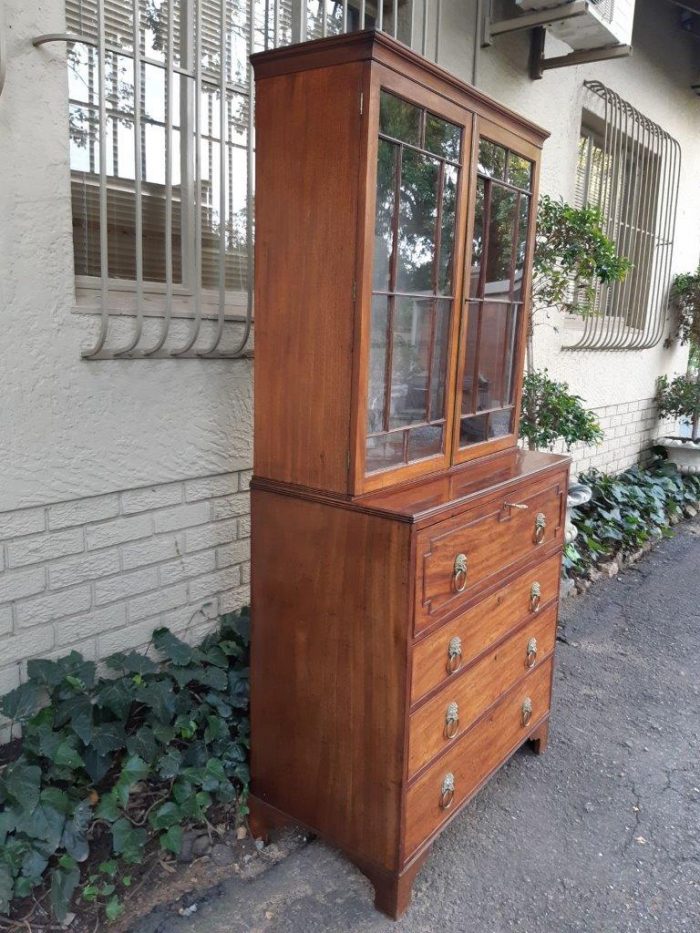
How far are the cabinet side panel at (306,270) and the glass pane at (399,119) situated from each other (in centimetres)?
7

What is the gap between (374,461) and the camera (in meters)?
1.80

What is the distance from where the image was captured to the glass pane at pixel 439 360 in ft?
6.36

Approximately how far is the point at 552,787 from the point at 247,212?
7.07 ft

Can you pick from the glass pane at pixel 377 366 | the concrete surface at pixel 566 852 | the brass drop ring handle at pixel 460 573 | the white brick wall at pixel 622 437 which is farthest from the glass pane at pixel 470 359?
the white brick wall at pixel 622 437

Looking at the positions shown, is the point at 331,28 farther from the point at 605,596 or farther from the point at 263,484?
the point at 605,596

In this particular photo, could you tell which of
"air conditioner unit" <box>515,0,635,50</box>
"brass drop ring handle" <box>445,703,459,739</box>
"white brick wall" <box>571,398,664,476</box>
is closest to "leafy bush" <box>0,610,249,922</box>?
"brass drop ring handle" <box>445,703,459,739</box>

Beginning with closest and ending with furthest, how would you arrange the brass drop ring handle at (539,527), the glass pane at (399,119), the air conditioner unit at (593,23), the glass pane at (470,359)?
the glass pane at (399,119), the glass pane at (470,359), the brass drop ring handle at (539,527), the air conditioner unit at (593,23)

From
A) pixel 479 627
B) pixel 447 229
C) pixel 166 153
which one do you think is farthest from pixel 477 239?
pixel 479 627

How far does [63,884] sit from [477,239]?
194 centimetres

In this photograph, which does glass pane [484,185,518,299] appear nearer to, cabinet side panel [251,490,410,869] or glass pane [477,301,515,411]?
glass pane [477,301,515,411]

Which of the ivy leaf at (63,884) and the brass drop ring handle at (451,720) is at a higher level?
the brass drop ring handle at (451,720)

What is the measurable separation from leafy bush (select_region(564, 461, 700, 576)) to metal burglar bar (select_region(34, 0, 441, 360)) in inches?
105

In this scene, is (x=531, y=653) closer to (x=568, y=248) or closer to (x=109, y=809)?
(x=109, y=809)

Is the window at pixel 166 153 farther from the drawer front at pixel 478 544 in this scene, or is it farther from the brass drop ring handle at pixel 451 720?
the brass drop ring handle at pixel 451 720
